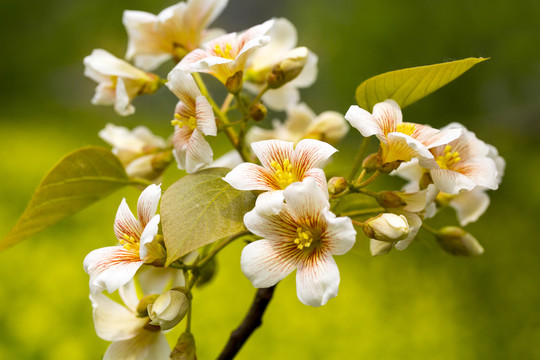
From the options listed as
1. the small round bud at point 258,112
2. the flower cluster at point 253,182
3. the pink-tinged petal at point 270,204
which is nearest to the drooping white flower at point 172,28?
the flower cluster at point 253,182

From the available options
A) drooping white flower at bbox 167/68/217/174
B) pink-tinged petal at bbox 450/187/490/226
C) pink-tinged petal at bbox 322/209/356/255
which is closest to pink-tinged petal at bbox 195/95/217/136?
drooping white flower at bbox 167/68/217/174

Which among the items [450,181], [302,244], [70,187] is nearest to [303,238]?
[302,244]

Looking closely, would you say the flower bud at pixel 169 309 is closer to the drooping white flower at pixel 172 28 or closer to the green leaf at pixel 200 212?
the green leaf at pixel 200 212

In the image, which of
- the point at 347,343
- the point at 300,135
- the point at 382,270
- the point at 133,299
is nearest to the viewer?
the point at 133,299

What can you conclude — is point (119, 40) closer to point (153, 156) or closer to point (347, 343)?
point (347, 343)

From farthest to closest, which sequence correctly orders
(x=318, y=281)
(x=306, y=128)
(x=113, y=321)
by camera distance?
(x=306, y=128) < (x=113, y=321) < (x=318, y=281)

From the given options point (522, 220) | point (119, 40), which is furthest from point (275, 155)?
point (119, 40)

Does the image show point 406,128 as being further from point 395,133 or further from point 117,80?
point 117,80
